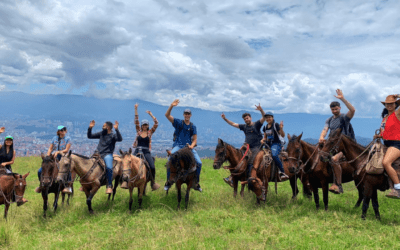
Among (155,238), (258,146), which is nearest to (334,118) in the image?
(258,146)

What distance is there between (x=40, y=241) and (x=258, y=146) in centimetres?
826

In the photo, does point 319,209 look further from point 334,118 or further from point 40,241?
point 40,241

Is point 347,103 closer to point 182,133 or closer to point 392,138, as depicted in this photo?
point 392,138

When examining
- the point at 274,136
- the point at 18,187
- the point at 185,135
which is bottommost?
the point at 18,187

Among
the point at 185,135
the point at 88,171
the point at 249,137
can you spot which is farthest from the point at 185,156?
the point at 88,171

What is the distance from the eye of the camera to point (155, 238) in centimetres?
636

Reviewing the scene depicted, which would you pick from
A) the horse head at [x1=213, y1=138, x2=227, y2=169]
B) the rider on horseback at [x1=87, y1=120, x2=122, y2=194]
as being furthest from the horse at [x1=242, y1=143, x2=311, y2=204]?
the rider on horseback at [x1=87, y1=120, x2=122, y2=194]

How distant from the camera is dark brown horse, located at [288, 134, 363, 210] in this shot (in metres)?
8.02

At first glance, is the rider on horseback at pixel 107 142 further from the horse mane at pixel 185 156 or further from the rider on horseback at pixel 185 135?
the horse mane at pixel 185 156

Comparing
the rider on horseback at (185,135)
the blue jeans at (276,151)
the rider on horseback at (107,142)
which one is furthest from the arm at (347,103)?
the rider on horseback at (107,142)

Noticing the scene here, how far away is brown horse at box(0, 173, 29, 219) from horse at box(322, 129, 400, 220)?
11.3 metres

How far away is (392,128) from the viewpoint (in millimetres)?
6941

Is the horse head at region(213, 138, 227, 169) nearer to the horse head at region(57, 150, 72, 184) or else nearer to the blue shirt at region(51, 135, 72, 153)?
the horse head at region(57, 150, 72, 184)

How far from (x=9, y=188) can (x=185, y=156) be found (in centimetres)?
652
